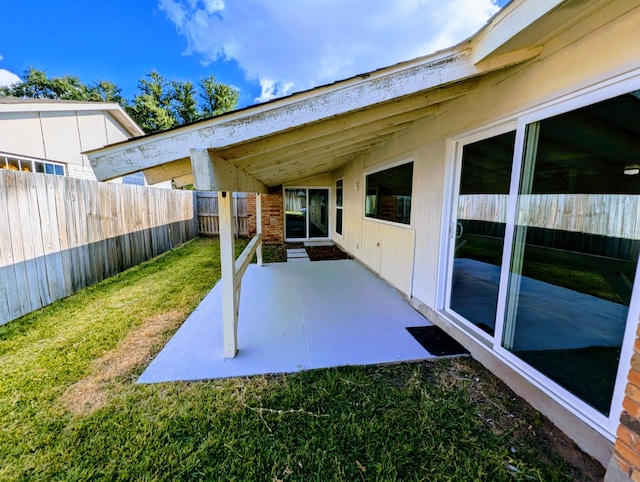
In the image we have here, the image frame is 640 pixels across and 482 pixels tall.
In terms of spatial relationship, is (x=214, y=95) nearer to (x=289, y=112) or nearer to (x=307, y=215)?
(x=307, y=215)

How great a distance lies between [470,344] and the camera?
2.79 m

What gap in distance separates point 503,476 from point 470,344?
4.41 ft

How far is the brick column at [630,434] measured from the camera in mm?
1303

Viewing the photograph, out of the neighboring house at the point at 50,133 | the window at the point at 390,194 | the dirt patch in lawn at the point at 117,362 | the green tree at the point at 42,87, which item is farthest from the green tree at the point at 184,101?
the dirt patch in lawn at the point at 117,362

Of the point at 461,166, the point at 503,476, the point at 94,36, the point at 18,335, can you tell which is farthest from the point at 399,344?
the point at 94,36

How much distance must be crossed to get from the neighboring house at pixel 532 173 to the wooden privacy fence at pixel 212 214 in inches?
321

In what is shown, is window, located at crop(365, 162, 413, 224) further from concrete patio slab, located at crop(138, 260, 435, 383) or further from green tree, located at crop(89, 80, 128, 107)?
green tree, located at crop(89, 80, 128, 107)

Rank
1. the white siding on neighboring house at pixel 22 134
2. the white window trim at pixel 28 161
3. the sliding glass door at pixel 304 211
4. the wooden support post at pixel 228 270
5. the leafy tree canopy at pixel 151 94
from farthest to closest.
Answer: the leafy tree canopy at pixel 151 94 → the sliding glass door at pixel 304 211 → the white siding on neighboring house at pixel 22 134 → the white window trim at pixel 28 161 → the wooden support post at pixel 228 270

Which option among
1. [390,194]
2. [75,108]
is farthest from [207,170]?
[75,108]

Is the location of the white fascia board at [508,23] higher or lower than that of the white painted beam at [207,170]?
higher

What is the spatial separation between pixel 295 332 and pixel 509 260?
7.51 ft

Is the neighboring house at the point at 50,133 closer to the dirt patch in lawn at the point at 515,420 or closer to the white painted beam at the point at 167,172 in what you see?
the white painted beam at the point at 167,172

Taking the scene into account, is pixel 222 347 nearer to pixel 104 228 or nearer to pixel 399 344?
pixel 399 344

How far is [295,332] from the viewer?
3225mm
